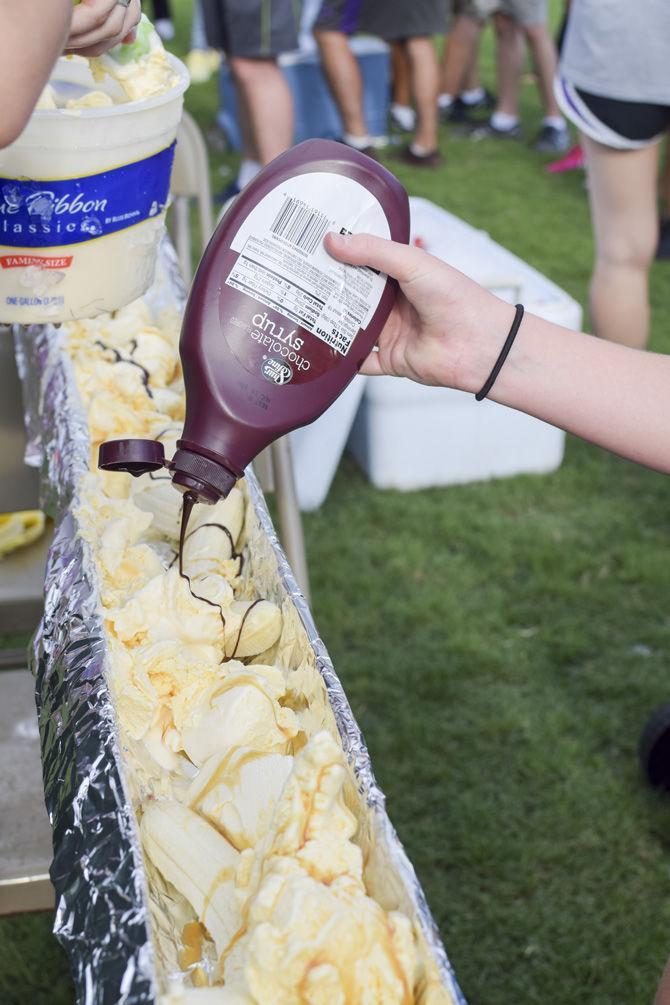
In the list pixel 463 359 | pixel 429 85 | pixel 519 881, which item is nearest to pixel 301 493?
pixel 519 881

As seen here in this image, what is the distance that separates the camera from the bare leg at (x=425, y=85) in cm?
495

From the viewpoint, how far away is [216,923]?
810 mm

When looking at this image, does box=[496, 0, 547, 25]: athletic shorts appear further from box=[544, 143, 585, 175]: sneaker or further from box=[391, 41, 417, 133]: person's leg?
box=[391, 41, 417, 133]: person's leg

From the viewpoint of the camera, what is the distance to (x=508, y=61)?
561cm

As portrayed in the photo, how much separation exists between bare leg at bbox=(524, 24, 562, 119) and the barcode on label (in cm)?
474

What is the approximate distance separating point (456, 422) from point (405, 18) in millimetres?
2913

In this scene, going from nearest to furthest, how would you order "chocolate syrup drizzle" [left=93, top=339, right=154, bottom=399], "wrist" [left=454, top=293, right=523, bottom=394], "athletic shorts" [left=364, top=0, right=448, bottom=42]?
"wrist" [left=454, top=293, right=523, bottom=394] < "chocolate syrup drizzle" [left=93, top=339, right=154, bottom=399] < "athletic shorts" [left=364, top=0, right=448, bottom=42]

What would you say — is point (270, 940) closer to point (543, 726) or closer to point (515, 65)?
point (543, 726)

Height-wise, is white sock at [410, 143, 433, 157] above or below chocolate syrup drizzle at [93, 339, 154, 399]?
below

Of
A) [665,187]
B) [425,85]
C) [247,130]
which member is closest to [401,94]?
[425,85]

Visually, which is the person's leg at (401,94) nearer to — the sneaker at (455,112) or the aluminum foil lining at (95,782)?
the sneaker at (455,112)

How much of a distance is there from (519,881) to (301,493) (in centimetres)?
121

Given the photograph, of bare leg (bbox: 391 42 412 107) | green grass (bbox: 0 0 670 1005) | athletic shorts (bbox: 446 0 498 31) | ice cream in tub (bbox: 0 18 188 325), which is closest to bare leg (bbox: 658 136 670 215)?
athletic shorts (bbox: 446 0 498 31)

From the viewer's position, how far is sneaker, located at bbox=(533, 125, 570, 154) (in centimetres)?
556
